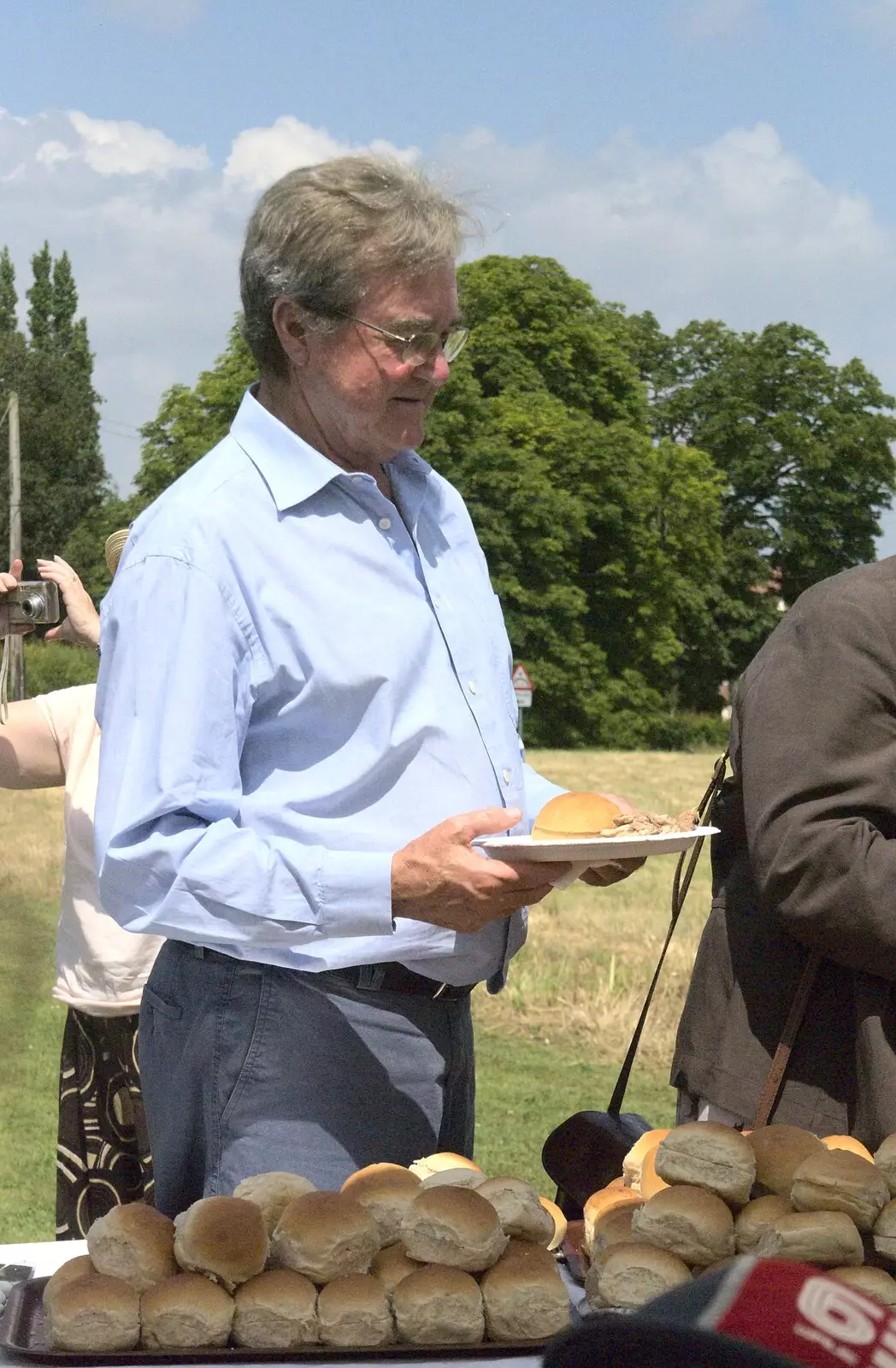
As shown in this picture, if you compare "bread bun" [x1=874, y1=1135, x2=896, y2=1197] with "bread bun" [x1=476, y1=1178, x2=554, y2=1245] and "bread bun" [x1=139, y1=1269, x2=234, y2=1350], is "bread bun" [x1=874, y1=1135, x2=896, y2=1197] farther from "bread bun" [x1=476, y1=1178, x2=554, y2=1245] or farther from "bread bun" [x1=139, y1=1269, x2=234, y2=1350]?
"bread bun" [x1=139, y1=1269, x2=234, y2=1350]

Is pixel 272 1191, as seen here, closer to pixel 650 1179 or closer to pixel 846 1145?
pixel 650 1179

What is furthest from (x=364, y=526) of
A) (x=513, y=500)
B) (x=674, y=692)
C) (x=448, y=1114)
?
(x=674, y=692)

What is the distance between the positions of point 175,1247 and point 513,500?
44.6 meters

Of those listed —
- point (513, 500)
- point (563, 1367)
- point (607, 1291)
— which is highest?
point (513, 500)

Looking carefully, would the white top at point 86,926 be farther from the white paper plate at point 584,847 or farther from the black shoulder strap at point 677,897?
the white paper plate at point 584,847

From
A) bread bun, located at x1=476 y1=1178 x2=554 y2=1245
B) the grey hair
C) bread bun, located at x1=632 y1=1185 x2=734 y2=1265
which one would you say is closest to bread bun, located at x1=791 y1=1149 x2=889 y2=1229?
bread bun, located at x1=632 y1=1185 x2=734 y2=1265

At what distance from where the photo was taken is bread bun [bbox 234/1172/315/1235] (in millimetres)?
2107

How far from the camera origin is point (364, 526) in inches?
106

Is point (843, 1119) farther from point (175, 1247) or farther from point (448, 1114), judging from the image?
point (175, 1247)

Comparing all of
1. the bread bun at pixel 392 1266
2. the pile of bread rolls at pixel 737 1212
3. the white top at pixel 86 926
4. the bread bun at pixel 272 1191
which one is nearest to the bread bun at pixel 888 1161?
the pile of bread rolls at pixel 737 1212

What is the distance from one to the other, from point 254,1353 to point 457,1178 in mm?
408

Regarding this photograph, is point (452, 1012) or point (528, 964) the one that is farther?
point (528, 964)

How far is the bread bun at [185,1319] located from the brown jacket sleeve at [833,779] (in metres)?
1.18

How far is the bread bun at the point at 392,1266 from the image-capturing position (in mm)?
1986
